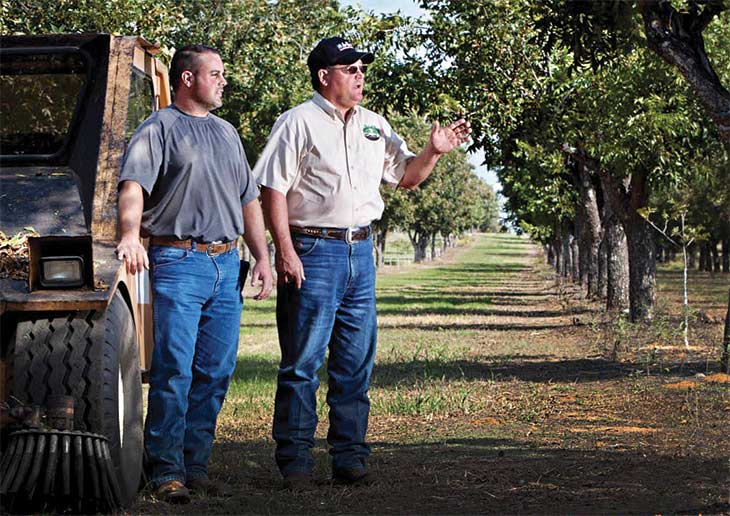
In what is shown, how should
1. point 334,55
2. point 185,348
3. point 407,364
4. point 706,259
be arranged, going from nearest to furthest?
point 185,348 → point 334,55 → point 407,364 → point 706,259

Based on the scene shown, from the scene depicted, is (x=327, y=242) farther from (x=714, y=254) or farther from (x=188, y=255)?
(x=714, y=254)

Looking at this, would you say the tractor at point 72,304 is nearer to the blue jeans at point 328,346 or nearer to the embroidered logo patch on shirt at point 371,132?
the blue jeans at point 328,346

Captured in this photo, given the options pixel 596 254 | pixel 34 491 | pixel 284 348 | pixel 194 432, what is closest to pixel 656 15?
pixel 284 348

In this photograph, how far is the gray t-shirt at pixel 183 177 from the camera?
6312mm

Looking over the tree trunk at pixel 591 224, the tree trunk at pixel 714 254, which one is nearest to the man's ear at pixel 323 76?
the tree trunk at pixel 591 224

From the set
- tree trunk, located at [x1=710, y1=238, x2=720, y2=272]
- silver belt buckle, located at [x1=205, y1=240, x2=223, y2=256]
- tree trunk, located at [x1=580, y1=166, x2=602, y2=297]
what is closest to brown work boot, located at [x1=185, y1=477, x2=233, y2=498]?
silver belt buckle, located at [x1=205, y1=240, x2=223, y2=256]

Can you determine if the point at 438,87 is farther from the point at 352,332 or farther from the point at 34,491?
the point at 34,491

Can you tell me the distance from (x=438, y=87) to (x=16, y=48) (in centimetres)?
1233

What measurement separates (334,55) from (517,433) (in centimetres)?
332

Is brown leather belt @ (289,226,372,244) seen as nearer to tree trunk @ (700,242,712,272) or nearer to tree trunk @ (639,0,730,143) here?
tree trunk @ (639,0,730,143)

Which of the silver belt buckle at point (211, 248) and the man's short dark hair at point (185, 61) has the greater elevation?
the man's short dark hair at point (185, 61)

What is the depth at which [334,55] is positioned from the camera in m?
6.91

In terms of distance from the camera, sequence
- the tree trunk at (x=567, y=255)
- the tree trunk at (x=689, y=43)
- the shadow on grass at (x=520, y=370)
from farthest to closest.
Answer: the tree trunk at (x=567, y=255)
the shadow on grass at (x=520, y=370)
the tree trunk at (x=689, y=43)

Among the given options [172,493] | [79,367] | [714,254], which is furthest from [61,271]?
[714,254]
